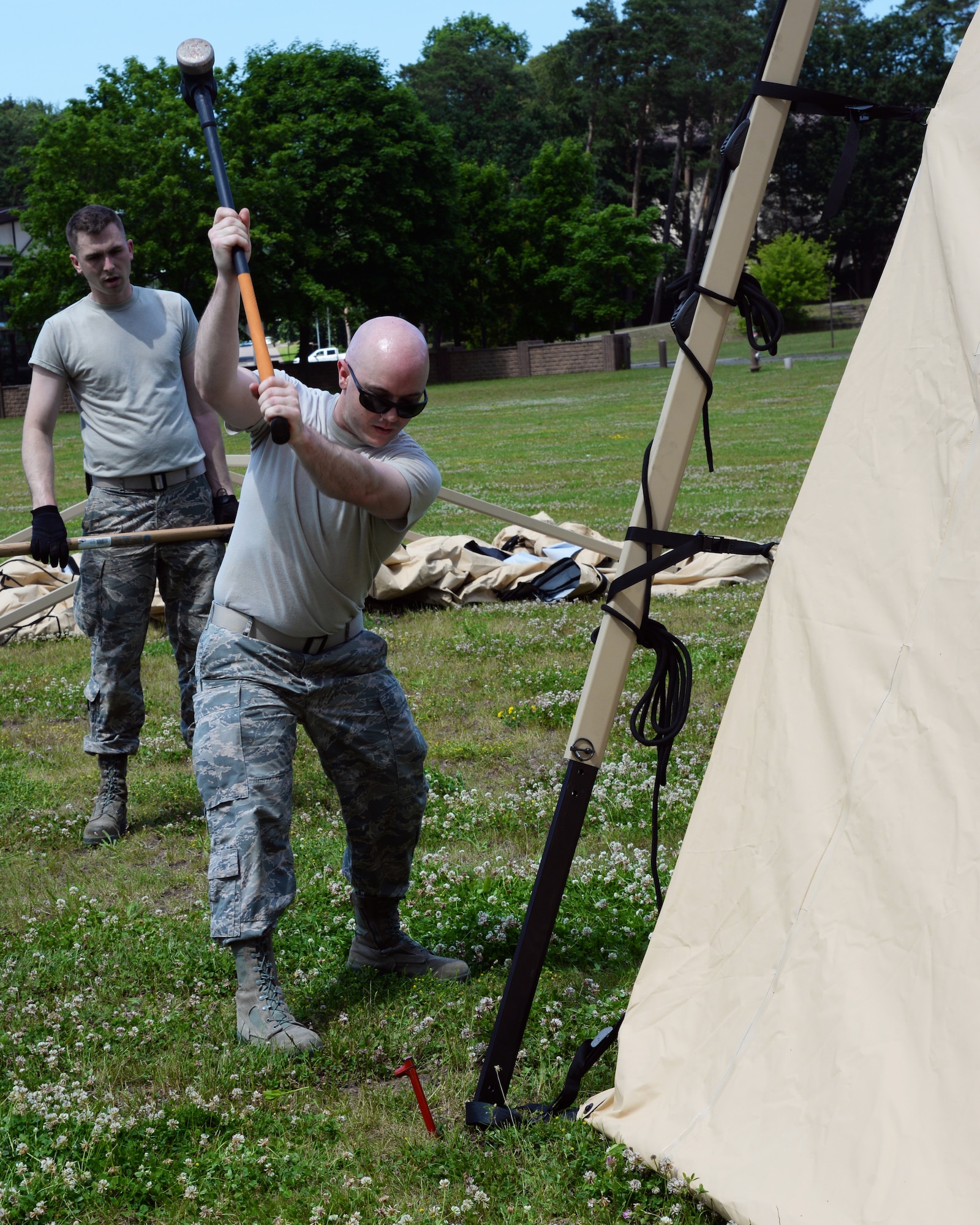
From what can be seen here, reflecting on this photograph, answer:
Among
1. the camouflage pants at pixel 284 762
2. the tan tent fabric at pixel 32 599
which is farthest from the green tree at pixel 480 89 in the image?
the camouflage pants at pixel 284 762

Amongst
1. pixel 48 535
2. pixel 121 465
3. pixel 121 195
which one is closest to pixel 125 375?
pixel 121 465

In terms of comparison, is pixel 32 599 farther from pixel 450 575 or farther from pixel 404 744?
pixel 404 744

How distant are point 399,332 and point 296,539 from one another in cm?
70

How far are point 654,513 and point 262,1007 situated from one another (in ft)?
6.32

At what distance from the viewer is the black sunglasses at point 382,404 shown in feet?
12.5

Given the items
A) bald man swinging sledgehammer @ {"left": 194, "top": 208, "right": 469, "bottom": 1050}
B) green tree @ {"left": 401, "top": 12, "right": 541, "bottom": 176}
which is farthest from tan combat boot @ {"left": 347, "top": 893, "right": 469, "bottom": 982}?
green tree @ {"left": 401, "top": 12, "right": 541, "bottom": 176}

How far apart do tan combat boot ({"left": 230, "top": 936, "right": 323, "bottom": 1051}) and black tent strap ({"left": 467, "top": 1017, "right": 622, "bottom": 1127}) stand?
0.67 metres

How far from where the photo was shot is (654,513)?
3102 millimetres

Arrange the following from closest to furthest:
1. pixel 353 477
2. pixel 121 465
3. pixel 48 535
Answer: pixel 353 477
pixel 48 535
pixel 121 465

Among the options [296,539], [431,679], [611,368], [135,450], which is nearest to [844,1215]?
[296,539]

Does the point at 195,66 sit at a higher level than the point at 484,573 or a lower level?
higher

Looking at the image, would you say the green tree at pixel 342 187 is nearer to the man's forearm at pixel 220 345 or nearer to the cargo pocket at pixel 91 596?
the cargo pocket at pixel 91 596

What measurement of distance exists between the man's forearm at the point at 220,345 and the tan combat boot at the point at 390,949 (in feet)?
5.78

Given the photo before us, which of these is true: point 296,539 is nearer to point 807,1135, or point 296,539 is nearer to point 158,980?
point 158,980
